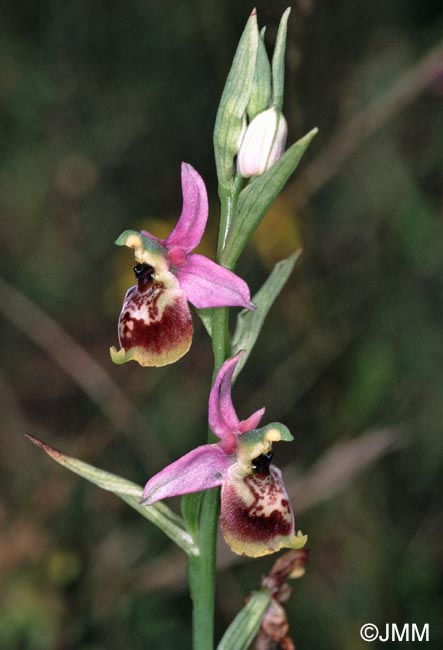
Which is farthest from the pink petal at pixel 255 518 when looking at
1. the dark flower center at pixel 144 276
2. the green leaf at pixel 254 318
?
the dark flower center at pixel 144 276

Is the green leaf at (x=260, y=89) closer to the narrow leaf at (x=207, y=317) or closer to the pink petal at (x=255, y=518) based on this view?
the narrow leaf at (x=207, y=317)

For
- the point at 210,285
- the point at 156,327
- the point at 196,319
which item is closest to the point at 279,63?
the point at 210,285

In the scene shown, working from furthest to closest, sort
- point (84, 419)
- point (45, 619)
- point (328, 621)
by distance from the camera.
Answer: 1. point (84, 419)
2. point (328, 621)
3. point (45, 619)

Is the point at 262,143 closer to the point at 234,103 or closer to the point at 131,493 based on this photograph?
the point at 234,103

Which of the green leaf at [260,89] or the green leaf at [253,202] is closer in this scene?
the green leaf at [253,202]

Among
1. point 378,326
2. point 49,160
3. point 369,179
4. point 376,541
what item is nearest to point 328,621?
point 376,541

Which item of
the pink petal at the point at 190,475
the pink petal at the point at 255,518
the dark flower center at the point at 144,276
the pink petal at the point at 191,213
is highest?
the pink petal at the point at 191,213

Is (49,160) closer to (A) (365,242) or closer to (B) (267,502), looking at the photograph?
(A) (365,242)
